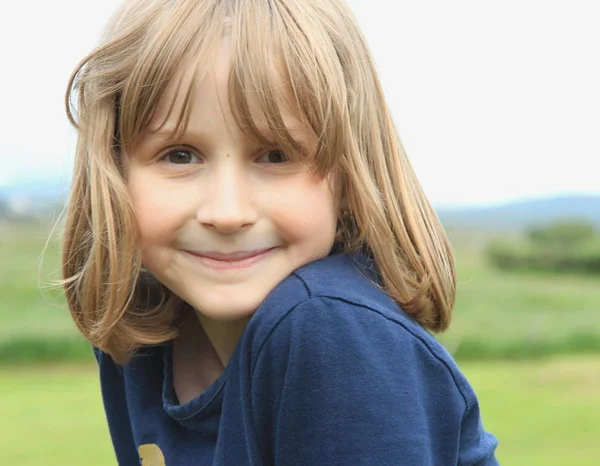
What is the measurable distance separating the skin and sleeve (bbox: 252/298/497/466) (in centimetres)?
13

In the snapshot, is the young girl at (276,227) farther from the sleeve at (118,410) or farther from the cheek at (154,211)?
the sleeve at (118,410)

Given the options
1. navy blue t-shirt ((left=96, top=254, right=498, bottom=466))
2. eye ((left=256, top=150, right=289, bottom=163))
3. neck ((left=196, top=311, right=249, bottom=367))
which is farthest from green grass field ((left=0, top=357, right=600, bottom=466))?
eye ((left=256, top=150, right=289, bottom=163))

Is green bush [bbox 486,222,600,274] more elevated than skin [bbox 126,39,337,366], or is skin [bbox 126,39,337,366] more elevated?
skin [bbox 126,39,337,366]

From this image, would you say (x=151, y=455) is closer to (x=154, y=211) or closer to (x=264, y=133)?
(x=154, y=211)

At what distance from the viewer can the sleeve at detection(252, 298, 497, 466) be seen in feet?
3.24

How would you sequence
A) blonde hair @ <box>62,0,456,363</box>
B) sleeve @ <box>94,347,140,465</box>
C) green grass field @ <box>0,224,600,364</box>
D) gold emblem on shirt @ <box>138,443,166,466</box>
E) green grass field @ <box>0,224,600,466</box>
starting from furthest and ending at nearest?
1. green grass field @ <box>0,224,600,364</box>
2. green grass field @ <box>0,224,600,466</box>
3. sleeve @ <box>94,347,140,465</box>
4. gold emblem on shirt @ <box>138,443,166,466</box>
5. blonde hair @ <box>62,0,456,363</box>

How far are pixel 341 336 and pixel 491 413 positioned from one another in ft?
7.91

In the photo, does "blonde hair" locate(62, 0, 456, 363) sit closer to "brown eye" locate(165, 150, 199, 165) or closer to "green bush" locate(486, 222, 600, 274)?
"brown eye" locate(165, 150, 199, 165)

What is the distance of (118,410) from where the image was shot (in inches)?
61.4

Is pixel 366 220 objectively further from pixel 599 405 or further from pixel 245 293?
pixel 599 405

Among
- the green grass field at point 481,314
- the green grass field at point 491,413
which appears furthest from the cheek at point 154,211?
the green grass field at point 481,314

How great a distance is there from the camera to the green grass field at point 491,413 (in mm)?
2898

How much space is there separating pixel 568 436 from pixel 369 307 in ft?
7.57

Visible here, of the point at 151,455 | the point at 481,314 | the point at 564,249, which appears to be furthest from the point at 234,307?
the point at 564,249
